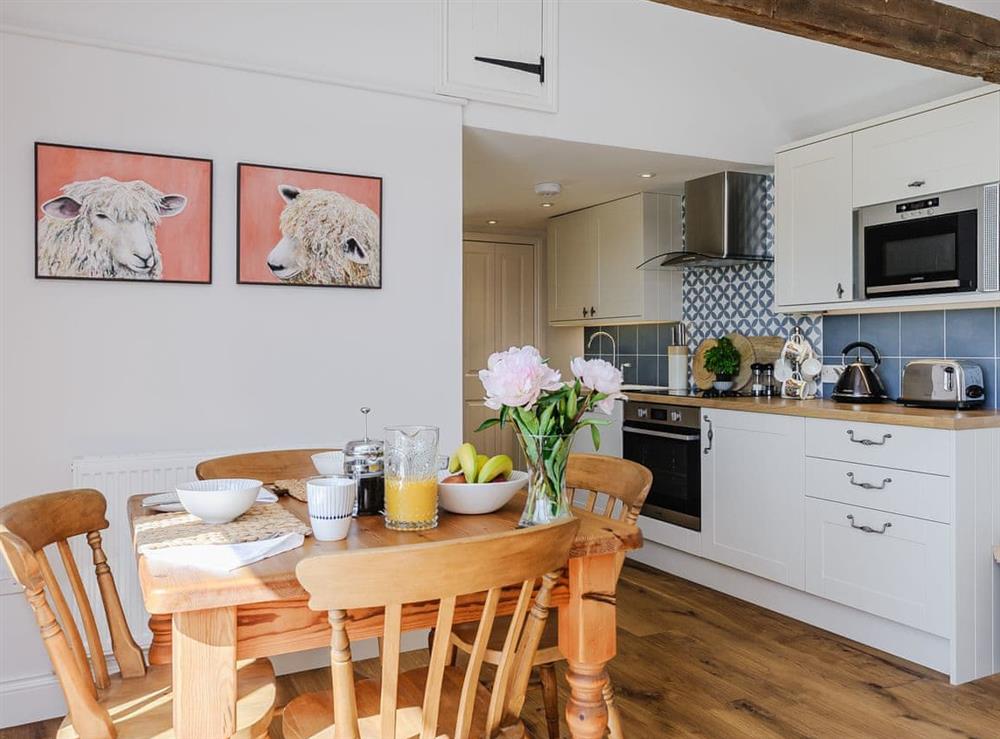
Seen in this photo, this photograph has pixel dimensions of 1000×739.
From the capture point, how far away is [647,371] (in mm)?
5469

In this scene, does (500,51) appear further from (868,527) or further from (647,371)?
(647,371)

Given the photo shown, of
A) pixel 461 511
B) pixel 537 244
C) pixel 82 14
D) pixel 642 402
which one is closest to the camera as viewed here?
pixel 461 511

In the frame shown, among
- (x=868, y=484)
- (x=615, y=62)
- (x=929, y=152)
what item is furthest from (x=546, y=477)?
(x=615, y=62)

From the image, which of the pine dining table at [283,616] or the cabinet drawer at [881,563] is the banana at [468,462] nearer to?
the pine dining table at [283,616]

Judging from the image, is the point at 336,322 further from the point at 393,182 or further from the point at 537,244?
the point at 537,244

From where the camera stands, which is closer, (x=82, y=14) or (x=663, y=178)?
(x=82, y=14)

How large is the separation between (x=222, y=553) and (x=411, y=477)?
1.28 ft

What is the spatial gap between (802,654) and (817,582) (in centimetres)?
37

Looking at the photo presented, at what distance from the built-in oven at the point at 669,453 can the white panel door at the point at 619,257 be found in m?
0.86

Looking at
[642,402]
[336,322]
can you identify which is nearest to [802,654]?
[642,402]

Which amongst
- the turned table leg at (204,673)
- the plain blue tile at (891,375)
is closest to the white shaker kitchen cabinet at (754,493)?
the plain blue tile at (891,375)

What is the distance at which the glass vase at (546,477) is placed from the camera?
1573 millimetres

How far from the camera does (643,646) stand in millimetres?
3223

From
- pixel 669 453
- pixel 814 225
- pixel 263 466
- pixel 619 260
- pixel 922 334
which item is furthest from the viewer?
pixel 619 260
